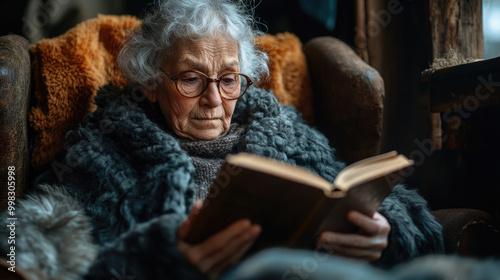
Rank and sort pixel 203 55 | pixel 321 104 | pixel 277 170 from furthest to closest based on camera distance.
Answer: pixel 321 104 → pixel 203 55 → pixel 277 170

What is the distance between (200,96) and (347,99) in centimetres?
70

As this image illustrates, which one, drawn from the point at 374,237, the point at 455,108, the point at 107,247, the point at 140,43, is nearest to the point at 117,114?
the point at 140,43

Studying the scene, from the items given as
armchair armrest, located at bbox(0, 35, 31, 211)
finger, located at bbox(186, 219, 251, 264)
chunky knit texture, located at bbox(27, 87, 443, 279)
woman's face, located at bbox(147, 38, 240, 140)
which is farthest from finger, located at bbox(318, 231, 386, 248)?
armchair armrest, located at bbox(0, 35, 31, 211)

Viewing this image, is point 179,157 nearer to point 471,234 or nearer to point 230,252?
point 230,252

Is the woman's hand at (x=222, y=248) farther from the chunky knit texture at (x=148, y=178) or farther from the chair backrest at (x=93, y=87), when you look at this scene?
the chair backrest at (x=93, y=87)

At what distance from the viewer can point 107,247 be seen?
3.22 ft

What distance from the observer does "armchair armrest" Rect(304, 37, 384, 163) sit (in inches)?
61.8

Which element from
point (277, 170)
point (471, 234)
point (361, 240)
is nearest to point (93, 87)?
point (277, 170)

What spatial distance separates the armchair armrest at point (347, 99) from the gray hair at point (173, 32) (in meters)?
0.40

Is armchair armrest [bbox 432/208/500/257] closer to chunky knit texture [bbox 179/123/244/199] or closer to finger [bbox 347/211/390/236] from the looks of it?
finger [bbox 347/211/390/236]

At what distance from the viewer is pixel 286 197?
2.54ft

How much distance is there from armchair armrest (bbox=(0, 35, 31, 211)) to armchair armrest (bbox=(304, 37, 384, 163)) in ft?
4.33

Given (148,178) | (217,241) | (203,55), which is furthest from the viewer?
(203,55)

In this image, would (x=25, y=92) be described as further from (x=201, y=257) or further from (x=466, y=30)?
(x=466, y=30)
